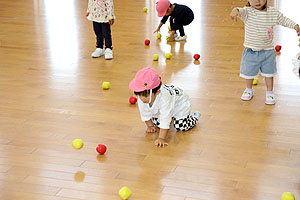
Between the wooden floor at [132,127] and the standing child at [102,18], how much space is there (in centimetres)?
12

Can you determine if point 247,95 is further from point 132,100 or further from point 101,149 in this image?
point 101,149

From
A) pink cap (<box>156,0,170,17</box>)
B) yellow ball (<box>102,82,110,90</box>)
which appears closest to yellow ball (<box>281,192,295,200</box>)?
yellow ball (<box>102,82,110,90</box>)

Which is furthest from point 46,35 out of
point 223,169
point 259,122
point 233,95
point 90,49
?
point 223,169

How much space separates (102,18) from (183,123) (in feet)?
6.47

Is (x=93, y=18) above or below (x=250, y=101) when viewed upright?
above

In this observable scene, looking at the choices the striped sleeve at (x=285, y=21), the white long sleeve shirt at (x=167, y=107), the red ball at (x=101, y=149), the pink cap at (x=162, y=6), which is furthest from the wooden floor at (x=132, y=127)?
the striped sleeve at (x=285, y=21)

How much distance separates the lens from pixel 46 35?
571 cm

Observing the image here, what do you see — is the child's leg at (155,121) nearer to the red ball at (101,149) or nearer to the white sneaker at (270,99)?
the red ball at (101,149)

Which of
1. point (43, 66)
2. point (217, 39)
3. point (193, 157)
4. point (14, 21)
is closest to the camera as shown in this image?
point (193, 157)

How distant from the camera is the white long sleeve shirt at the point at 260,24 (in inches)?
132

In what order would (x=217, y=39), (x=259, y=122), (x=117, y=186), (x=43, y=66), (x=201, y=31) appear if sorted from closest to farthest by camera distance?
(x=117, y=186)
(x=259, y=122)
(x=43, y=66)
(x=217, y=39)
(x=201, y=31)

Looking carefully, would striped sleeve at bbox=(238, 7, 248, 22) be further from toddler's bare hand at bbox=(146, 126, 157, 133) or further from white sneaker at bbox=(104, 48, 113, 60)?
white sneaker at bbox=(104, 48, 113, 60)

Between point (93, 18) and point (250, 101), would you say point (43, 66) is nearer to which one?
point (93, 18)

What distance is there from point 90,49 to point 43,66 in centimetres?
76
